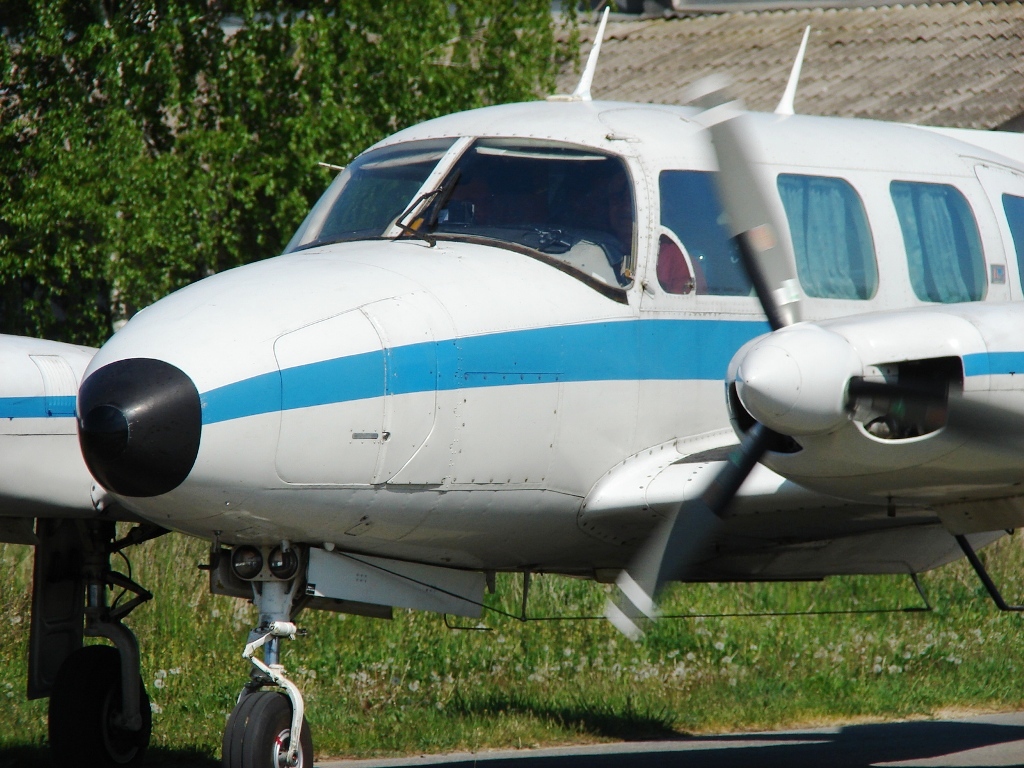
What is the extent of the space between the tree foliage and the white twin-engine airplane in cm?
615

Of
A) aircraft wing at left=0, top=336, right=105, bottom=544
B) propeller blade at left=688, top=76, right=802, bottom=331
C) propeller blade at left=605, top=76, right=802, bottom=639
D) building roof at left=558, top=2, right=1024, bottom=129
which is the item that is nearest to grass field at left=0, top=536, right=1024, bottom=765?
aircraft wing at left=0, top=336, right=105, bottom=544

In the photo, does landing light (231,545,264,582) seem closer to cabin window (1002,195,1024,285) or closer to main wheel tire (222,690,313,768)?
main wheel tire (222,690,313,768)

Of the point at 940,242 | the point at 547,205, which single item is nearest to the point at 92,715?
the point at 547,205

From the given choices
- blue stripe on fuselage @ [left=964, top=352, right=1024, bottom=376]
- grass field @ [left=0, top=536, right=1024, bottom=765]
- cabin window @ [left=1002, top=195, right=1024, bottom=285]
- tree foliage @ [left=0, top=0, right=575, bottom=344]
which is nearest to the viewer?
blue stripe on fuselage @ [left=964, top=352, right=1024, bottom=376]

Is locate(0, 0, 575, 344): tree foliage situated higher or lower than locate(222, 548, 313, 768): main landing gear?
higher

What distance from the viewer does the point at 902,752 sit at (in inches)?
357

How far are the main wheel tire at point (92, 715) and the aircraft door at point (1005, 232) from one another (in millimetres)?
5140

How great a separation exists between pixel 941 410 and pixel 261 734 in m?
2.93

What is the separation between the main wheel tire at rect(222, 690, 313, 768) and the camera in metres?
5.84

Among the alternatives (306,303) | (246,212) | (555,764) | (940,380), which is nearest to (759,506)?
(940,380)

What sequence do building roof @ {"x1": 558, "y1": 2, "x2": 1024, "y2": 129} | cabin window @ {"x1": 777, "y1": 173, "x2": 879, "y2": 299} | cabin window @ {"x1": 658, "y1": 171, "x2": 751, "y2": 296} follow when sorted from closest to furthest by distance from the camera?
1. cabin window @ {"x1": 658, "y1": 171, "x2": 751, "y2": 296}
2. cabin window @ {"x1": 777, "y1": 173, "x2": 879, "y2": 299}
3. building roof @ {"x1": 558, "y1": 2, "x2": 1024, "y2": 129}

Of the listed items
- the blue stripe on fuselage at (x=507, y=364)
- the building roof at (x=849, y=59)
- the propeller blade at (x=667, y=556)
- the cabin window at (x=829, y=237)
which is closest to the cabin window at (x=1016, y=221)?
the cabin window at (x=829, y=237)

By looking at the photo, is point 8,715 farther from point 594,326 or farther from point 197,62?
point 197,62

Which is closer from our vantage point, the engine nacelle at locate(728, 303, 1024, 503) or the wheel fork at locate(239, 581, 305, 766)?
the engine nacelle at locate(728, 303, 1024, 503)
